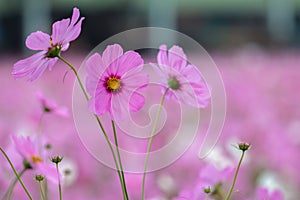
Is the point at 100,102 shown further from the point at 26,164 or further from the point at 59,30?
the point at 26,164

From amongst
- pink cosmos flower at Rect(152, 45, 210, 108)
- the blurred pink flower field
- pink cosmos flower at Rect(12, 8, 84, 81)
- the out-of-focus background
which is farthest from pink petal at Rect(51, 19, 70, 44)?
the out-of-focus background

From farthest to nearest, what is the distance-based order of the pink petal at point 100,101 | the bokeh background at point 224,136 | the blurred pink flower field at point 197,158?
the bokeh background at point 224,136, the blurred pink flower field at point 197,158, the pink petal at point 100,101

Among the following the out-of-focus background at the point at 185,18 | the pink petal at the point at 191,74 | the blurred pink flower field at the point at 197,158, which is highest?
the out-of-focus background at the point at 185,18

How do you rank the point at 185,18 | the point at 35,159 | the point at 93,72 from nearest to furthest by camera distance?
the point at 93,72
the point at 35,159
the point at 185,18

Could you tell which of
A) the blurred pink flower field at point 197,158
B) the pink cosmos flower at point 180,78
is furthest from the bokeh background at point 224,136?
the pink cosmos flower at point 180,78

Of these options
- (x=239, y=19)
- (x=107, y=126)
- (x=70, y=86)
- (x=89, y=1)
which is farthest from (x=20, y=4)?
(x=107, y=126)

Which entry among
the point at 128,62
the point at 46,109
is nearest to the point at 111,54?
the point at 128,62

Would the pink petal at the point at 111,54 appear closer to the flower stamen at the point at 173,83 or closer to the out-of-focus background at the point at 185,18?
the flower stamen at the point at 173,83

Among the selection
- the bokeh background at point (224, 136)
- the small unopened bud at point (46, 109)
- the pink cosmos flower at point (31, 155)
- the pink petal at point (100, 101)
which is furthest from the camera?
the bokeh background at point (224, 136)
